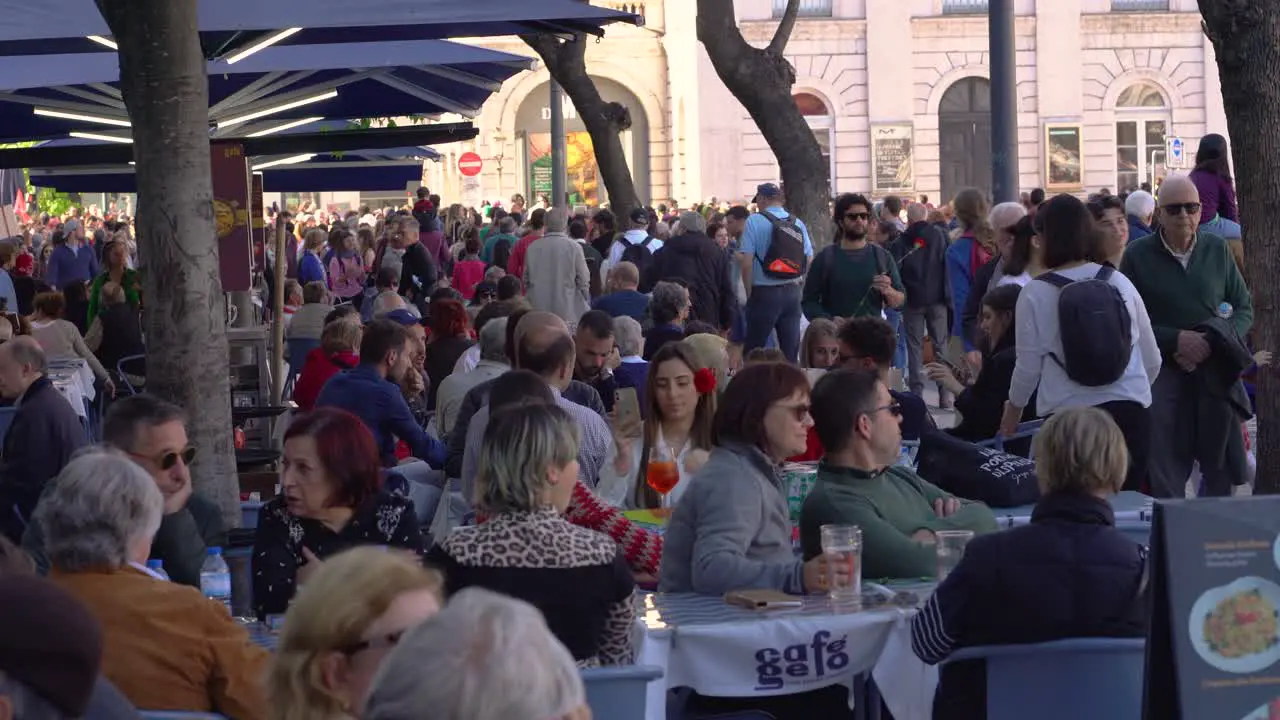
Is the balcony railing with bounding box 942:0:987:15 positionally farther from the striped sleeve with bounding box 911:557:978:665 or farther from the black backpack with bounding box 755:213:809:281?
the striped sleeve with bounding box 911:557:978:665

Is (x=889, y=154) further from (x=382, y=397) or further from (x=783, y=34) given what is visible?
(x=382, y=397)

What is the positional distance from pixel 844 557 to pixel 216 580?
74.5 inches

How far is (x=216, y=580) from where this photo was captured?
5.79m

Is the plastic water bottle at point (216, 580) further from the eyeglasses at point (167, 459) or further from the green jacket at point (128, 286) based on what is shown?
the green jacket at point (128, 286)

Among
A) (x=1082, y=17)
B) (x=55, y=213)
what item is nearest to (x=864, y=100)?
(x=1082, y=17)

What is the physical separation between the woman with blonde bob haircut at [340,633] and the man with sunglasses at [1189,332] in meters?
6.75

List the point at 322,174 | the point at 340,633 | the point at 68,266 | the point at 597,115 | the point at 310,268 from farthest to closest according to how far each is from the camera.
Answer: the point at 68,266
the point at 310,268
the point at 597,115
the point at 322,174
the point at 340,633

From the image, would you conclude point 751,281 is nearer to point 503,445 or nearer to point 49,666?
point 503,445

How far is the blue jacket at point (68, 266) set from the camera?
76.0ft

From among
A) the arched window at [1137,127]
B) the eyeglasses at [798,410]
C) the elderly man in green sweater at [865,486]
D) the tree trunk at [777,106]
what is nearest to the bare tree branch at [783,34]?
the tree trunk at [777,106]

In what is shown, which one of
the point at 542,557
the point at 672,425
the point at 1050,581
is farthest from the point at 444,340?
the point at 1050,581

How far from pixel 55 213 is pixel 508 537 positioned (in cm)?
4743

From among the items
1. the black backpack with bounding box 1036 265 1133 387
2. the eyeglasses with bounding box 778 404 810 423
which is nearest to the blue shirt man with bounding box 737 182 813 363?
the black backpack with bounding box 1036 265 1133 387

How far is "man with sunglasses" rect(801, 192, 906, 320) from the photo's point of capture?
43.2 ft
